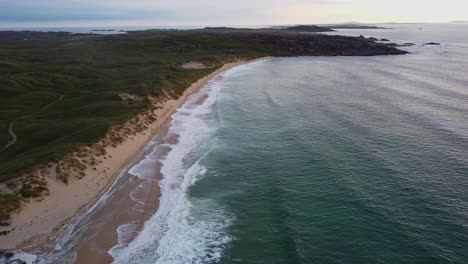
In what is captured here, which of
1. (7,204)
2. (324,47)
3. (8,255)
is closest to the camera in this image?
(8,255)

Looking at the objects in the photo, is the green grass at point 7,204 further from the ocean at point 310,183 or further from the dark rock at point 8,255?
the ocean at point 310,183

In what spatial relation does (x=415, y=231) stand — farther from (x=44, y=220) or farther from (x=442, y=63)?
(x=442, y=63)

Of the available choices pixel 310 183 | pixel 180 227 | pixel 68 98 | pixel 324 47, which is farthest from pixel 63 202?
pixel 324 47

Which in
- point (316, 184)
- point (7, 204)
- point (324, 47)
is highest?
point (324, 47)

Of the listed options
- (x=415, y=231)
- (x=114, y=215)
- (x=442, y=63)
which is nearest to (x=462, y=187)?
(x=415, y=231)

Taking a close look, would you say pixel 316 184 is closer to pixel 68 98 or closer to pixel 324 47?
pixel 68 98

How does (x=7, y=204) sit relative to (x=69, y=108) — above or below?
below

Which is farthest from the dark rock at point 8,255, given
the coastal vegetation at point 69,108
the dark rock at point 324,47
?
the dark rock at point 324,47
